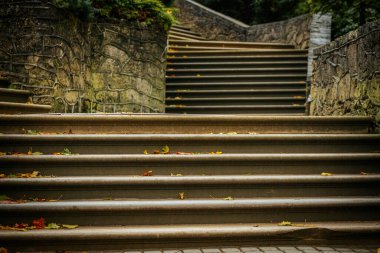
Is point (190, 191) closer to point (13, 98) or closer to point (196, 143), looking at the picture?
point (196, 143)

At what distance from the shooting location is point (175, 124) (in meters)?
4.48

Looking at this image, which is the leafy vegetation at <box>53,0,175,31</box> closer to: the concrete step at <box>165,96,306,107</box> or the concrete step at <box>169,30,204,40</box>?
the concrete step at <box>165,96,306,107</box>

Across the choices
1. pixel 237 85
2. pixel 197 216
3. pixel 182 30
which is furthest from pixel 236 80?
pixel 197 216

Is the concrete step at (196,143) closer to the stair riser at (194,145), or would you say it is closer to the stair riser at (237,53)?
the stair riser at (194,145)

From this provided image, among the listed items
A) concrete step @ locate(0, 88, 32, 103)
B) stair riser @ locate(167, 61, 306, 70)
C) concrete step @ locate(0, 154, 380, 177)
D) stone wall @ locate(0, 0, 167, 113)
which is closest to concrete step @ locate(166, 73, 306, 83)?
stair riser @ locate(167, 61, 306, 70)

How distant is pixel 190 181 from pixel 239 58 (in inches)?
258

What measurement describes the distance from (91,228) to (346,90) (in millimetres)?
3613

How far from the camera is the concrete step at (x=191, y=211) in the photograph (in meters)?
3.36

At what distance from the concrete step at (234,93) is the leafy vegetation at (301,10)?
5.69 ft

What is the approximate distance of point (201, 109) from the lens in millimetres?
8289

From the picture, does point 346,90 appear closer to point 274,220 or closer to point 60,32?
point 274,220

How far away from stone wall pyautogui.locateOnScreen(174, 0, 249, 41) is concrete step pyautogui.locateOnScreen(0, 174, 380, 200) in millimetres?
10490

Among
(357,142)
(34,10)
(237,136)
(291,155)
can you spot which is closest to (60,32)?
(34,10)

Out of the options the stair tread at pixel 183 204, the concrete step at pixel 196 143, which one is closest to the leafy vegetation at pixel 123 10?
the concrete step at pixel 196 143
